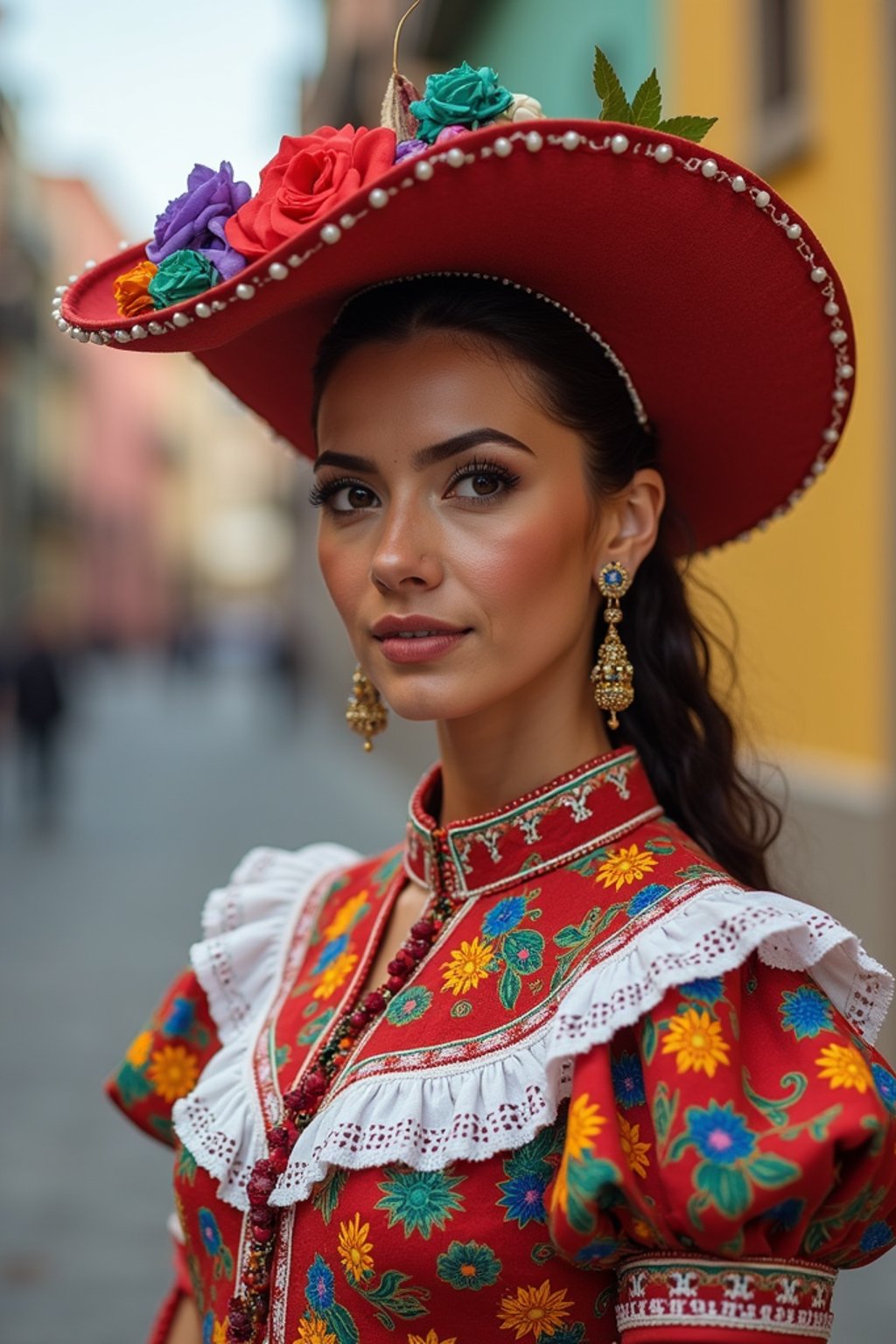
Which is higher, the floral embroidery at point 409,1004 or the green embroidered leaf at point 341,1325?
the floral embroidery at point 409,1004

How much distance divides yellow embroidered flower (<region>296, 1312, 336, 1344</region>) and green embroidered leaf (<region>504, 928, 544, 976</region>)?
1.42ft

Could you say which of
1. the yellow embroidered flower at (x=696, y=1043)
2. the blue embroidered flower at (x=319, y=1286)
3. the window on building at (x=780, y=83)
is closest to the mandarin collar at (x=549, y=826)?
the yellow embroidered flower at (x=696, y=1043)

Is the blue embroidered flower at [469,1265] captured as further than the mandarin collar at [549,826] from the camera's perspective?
No

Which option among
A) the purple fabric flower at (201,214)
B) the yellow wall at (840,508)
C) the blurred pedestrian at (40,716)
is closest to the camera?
the purple fabric flower at (201,214)

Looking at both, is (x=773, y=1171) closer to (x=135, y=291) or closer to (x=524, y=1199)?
(x=524, y=1199)

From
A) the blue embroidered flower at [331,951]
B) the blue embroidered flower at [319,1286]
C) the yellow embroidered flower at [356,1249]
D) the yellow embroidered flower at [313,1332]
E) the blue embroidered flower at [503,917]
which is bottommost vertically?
the yellow embroidered flower at [313,1332]

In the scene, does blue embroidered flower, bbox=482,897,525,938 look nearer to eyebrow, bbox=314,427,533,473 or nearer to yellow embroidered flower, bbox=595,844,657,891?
yellow embroidered flower, bbox=595,844,657,891

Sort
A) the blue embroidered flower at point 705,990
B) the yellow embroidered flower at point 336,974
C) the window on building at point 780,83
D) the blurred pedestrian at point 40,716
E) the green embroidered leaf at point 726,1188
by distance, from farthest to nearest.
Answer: the blurred pedestrian at point 40,716
the window on building at point 780,83
the yellow embroidered flower at point 336,974
the blue embroidered flower at point 705,990
the green embroidered leaf at point 726,1188

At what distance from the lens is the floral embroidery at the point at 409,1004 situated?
165cm

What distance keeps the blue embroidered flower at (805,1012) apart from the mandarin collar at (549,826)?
0.32m

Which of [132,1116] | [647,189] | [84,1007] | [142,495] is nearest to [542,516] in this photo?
[647,189]

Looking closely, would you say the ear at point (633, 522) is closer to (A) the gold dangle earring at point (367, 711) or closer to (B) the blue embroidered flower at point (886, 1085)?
(A) the gold dangle earring at point (367, 711)

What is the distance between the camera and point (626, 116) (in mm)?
1572

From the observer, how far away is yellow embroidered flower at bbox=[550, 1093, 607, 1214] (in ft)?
4.32
